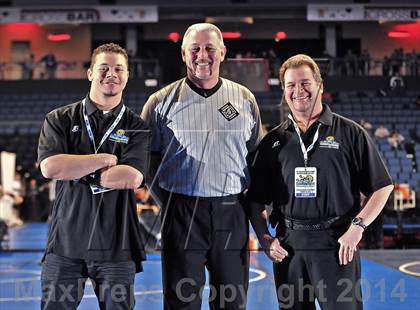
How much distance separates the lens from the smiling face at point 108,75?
401 centimetres

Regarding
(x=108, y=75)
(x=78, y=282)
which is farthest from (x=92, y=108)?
(x=78, y=282)

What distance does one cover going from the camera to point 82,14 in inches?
1067

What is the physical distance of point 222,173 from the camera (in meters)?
4.30

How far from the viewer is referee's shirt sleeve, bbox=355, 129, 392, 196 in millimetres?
4016

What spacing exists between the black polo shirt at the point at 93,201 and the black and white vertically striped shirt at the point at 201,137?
29cm

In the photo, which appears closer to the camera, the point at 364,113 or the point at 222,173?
the point at 222,173

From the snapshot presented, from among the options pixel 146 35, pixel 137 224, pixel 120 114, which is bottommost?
pixel 137 224

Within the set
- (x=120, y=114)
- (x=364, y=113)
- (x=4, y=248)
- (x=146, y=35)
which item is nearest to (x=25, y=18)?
(x=146, y=35)

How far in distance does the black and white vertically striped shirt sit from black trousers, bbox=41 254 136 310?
73 centimetres

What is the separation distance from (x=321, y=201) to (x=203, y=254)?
2.76 feet

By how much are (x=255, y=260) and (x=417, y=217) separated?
3960 millimetres

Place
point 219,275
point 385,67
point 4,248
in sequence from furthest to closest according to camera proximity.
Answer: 1. point 385,67
2. point 4,248
3. point 219,275

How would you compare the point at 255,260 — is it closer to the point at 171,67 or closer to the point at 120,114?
the point at 120,114

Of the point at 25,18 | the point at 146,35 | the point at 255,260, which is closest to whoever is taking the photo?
the point at 255,260
